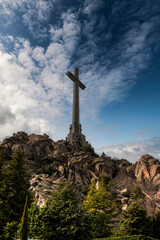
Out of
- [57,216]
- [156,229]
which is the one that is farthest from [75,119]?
[57,216]

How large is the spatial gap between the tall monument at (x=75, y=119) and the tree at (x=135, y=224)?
41807mm

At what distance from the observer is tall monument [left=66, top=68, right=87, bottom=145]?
61.4m

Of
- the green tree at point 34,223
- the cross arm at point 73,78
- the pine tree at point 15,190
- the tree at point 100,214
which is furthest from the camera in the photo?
→ the cross arm at point 73,78

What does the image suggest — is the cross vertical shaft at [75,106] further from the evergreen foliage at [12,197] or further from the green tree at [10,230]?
the green tree at [10,230]

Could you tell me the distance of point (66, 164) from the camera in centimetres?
4369

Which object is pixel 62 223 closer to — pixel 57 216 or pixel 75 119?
pixel 57 216

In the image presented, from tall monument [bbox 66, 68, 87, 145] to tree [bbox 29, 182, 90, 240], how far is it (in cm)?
4562

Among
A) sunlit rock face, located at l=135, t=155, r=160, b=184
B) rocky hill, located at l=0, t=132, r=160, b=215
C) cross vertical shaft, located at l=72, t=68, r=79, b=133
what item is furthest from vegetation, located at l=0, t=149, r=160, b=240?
cross vertical shaft, located at l=72, t=68, r=79, b=133

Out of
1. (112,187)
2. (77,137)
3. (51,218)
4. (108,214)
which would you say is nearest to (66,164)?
(112,187)

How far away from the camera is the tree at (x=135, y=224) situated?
59.6 feet

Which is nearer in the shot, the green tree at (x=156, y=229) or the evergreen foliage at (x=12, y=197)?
the evergreen foliage at (x=12, y=197)

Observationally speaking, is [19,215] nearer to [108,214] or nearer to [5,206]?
[5,206]

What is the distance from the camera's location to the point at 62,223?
1329cm

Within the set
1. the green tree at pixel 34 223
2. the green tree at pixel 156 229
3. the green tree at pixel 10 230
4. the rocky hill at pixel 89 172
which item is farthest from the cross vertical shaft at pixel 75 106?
the green tree at pixel 34 223
